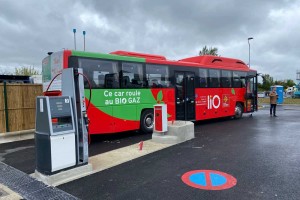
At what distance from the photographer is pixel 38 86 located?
1073 cm

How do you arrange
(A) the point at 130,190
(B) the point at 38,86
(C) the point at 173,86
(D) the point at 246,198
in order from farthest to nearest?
(C) the point at 173,86
(B) the point at 38,86
(A) the point at 130,190
(D) the point at 246,198

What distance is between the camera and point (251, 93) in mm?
16703

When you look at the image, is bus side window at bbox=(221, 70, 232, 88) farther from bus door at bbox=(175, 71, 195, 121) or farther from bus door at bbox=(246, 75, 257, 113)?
bus door at bbox=(175, 71, 195, 121)

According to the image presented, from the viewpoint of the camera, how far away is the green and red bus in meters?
8.88

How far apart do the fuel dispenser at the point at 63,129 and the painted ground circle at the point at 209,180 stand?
7.26 ft

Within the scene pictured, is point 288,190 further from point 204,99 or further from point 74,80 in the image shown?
point 204,99

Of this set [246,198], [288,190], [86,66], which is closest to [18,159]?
[86,66]

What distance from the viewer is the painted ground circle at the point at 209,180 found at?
483 cm

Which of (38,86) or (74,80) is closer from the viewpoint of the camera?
(74,80)

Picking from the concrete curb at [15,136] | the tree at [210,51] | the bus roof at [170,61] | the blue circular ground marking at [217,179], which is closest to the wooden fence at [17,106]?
the concrete curb at [15,136]

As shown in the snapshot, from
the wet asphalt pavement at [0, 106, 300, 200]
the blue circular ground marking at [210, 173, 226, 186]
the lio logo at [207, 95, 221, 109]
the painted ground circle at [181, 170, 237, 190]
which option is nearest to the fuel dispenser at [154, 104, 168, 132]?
the wet asphalt pavement at [0, 106, 300, 200]

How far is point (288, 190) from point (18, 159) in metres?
6.35

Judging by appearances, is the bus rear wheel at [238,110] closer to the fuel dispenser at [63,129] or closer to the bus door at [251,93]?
the bus door at [251,93]

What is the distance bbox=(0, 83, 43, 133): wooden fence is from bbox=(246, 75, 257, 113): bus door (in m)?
11.8
